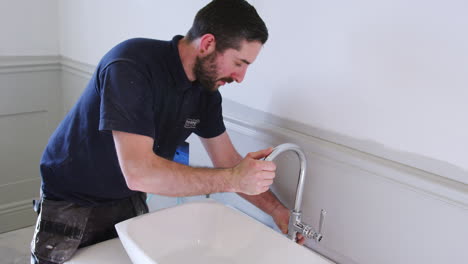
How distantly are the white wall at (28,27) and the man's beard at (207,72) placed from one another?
1338mm

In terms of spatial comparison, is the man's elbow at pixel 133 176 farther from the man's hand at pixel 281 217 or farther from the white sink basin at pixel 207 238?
the man's hand at pixel 281 217

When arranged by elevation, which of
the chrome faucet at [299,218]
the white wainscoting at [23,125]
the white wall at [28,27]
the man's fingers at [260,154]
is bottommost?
the white wainscoting at [23,125]

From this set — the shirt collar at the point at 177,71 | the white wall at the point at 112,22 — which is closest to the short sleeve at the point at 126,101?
the shirt collar at the point at 177,71

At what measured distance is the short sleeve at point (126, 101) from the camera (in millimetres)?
897

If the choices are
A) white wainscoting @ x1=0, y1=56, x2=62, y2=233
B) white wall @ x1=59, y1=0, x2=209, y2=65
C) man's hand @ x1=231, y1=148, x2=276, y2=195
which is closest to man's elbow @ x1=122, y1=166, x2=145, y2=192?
man's hand @ x1=231, y1=148, x2=276, y2=195

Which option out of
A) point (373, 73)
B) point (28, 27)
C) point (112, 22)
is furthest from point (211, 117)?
point (28, 27)

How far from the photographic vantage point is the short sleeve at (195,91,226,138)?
1159 millimetres

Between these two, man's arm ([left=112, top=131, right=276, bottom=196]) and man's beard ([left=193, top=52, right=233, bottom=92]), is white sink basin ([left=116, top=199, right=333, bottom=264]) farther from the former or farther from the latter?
man's beard ([left=193, top=52, right=233, bottom=92])

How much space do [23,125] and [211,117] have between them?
138 centimetres

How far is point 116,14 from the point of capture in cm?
171

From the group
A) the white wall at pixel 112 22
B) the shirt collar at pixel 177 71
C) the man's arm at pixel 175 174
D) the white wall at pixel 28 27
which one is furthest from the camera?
the white wall at pixel 28 27

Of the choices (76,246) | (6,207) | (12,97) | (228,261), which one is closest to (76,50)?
(12,97)

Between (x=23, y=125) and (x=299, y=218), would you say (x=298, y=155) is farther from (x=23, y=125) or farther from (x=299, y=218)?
(x=23, y=125)

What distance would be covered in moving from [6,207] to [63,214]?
129cm
